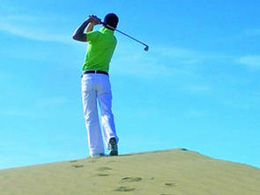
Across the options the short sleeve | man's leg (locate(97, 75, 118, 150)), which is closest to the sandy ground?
man's leg (locate(97, 75, 118, 150))

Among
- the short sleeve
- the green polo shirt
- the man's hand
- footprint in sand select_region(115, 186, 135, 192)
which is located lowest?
footprint in sand select_region(115, 186, 135, 192)

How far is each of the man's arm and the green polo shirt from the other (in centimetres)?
9

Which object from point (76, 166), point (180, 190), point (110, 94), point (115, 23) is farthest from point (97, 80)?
point (180, 190)

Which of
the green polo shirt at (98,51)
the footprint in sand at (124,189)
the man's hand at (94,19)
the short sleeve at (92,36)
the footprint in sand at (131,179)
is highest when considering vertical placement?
the man's hand at (94,19)

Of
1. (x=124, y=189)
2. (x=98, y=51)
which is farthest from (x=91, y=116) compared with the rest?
(x=124, y=189)

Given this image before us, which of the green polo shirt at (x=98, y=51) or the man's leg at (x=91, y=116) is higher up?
the green polo shirt at (x=98, y=51)

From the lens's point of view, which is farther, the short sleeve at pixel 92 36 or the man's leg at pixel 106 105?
the short sleeve at pixel 92 36

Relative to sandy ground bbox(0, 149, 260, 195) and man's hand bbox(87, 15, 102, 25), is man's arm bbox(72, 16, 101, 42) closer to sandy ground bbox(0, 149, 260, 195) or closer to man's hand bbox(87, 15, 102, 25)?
man's hand bbox(87, 15, 102, 25)

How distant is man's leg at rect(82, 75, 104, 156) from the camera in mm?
10148

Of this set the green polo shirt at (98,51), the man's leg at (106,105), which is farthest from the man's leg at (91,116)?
the green polo shirt at (98,51)

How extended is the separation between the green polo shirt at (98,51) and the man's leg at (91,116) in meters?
0.22

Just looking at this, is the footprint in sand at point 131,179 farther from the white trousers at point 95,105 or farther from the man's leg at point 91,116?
the man's leg at point 91,116

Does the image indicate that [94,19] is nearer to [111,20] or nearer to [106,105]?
[111,20]

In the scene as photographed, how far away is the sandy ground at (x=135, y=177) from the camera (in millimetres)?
7383
